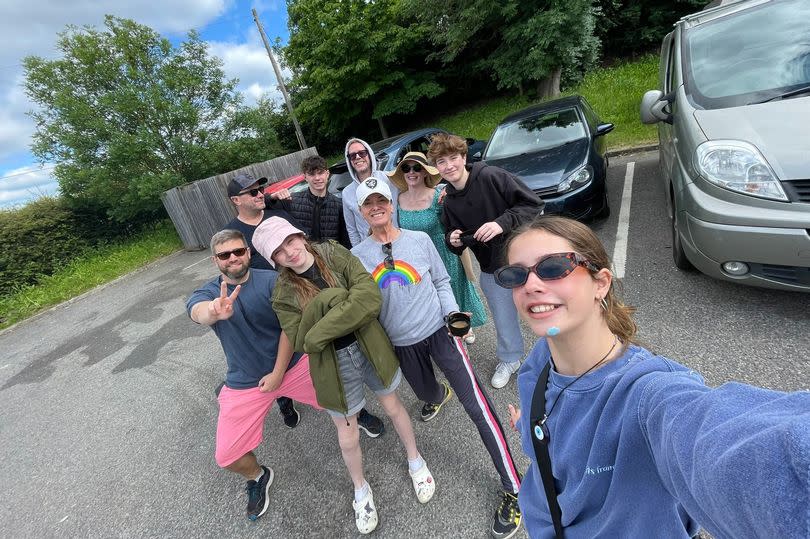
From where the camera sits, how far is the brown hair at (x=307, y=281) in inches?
73.0

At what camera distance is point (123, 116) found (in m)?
11.4

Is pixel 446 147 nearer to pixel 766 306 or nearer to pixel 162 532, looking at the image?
pixel 766 306

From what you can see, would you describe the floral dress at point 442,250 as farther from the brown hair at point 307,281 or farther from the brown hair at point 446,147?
the brown hair at point 307,281

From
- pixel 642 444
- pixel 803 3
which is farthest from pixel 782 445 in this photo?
pixel 803 3

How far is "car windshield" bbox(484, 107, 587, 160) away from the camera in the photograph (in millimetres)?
4973

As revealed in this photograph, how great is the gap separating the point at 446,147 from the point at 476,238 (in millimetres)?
599

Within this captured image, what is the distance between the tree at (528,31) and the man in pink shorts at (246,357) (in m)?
11.5

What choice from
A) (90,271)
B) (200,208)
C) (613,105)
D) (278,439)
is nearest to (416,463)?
(278,439)

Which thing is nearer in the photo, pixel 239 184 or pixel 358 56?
pixel 239 184

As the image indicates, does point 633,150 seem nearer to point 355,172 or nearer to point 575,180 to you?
point 575,180

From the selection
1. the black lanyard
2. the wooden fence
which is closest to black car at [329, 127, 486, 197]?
the black lanyard

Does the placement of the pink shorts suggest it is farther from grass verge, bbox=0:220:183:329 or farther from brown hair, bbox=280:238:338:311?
grass verge, bbox=0:220:183:329

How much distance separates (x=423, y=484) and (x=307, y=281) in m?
1.36

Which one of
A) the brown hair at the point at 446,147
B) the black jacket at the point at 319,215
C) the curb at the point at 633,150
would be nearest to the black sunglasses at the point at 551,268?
the brown hair at the point at 446,147
